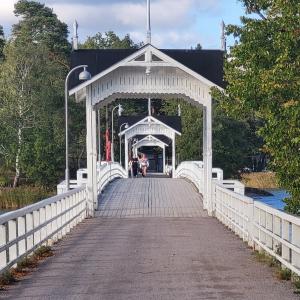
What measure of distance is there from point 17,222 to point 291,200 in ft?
18.1

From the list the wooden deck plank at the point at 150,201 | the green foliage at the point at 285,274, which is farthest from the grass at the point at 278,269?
the wooden deck plank at the point at 150,201

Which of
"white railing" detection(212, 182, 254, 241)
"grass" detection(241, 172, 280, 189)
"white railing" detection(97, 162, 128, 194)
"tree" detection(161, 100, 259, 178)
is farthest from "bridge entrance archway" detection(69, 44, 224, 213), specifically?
"grass" detection(241, 172, 280, 189)

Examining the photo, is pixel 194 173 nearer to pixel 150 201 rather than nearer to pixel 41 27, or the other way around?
pixel 150 201

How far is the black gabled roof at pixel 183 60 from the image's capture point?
24.8 m

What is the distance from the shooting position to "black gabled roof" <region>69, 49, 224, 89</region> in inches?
978

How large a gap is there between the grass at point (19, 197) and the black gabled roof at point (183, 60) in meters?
30.2

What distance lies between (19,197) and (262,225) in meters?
44.9

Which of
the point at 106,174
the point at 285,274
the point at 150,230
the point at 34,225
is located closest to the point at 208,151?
the point at 150,230

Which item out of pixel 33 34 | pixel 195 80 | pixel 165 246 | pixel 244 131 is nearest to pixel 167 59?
pixel 195 80

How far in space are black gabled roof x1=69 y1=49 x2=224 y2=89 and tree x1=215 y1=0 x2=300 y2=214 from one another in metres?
8.00

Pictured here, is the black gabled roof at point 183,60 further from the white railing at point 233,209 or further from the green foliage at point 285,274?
the green foliage at point 285,274

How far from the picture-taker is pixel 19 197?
187 ft

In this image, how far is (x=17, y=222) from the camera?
12492 mm

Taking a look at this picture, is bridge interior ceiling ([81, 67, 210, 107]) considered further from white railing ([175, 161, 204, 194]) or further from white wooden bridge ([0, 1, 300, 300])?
white railing ([175, 161, 204, 194])
